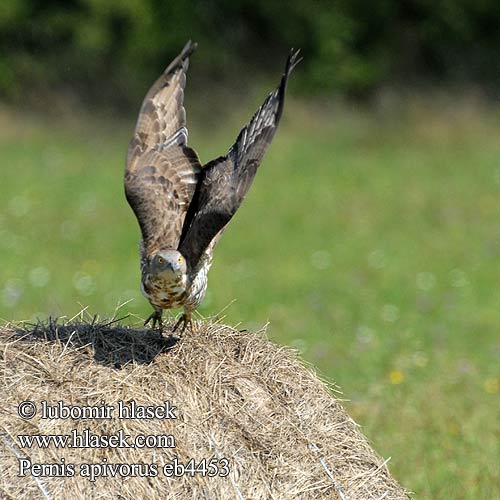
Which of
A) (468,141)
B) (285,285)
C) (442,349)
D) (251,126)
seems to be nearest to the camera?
(251,126)

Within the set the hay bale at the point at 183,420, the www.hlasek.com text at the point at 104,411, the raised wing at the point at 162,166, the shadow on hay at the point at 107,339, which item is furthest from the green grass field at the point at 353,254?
the www.hlasek.com text at the point at 104,411

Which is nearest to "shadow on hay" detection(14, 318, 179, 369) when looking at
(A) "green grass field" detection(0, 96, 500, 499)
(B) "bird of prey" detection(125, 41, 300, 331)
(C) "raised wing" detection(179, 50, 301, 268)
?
(B) "bird of prey" detection(125, 41, 300, 331)

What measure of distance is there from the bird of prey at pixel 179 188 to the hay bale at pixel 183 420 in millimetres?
341

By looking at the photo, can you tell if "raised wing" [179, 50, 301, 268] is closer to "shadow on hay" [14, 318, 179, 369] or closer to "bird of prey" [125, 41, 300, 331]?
"bird of prey" [125, 41, 300, 331]

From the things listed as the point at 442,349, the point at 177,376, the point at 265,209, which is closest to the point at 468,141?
the point at 265,209

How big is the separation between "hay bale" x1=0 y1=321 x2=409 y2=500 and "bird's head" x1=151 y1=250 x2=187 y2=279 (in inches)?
13.7

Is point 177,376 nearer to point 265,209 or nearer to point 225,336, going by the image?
point 225,336

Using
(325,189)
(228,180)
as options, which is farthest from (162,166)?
(325,189)

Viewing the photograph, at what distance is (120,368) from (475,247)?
10.1 metres

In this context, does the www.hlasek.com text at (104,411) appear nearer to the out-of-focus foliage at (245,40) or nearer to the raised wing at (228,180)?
the raised wing at (228,180)

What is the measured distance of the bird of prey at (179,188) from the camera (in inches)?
219

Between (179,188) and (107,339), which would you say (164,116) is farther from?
(107,339)

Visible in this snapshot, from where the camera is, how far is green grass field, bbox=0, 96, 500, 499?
8289mm

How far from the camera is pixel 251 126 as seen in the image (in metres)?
6.15
